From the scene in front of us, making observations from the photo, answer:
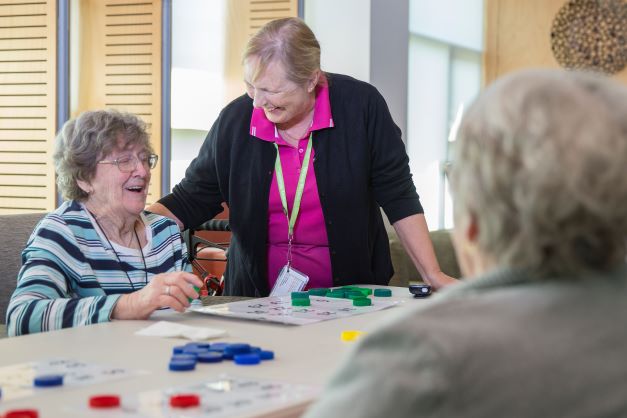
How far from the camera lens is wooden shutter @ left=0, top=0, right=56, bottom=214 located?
20.9 feet

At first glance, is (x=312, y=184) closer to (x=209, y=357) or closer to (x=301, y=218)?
(x=301, y=218)

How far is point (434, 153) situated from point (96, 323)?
7092 mm

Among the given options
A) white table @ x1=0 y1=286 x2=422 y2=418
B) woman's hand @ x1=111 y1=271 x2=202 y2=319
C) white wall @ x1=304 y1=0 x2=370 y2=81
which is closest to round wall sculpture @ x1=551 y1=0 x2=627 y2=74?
white wall @ x1=304 y1=0 x2=370 y2=81

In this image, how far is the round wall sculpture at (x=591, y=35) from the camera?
9.33 meters

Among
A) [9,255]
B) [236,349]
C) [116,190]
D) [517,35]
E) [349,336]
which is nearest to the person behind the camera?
[236,349]

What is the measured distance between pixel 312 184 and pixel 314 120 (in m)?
0.20

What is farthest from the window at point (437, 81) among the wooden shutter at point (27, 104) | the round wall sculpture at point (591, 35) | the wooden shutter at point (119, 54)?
the wooden shutter at point (27, 104)

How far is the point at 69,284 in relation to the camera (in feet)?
7.70

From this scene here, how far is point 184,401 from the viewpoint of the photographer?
4.47 ft

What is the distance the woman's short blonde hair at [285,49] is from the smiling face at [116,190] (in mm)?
528

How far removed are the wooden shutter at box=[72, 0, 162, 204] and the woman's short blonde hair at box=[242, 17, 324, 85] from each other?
408 cm

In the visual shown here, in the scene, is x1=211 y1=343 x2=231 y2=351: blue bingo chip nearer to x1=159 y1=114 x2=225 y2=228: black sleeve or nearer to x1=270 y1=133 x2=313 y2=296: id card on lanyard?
x1=270 y1=133 x2=313 y2=296: id card on lanyard

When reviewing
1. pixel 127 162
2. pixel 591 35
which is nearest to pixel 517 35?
pixel 591 35

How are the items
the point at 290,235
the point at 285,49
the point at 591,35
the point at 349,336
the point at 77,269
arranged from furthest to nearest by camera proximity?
the point at 591,35 → the point at 290,235 → the point at 285,49 → the point at 77,269 → the point at 349,336
